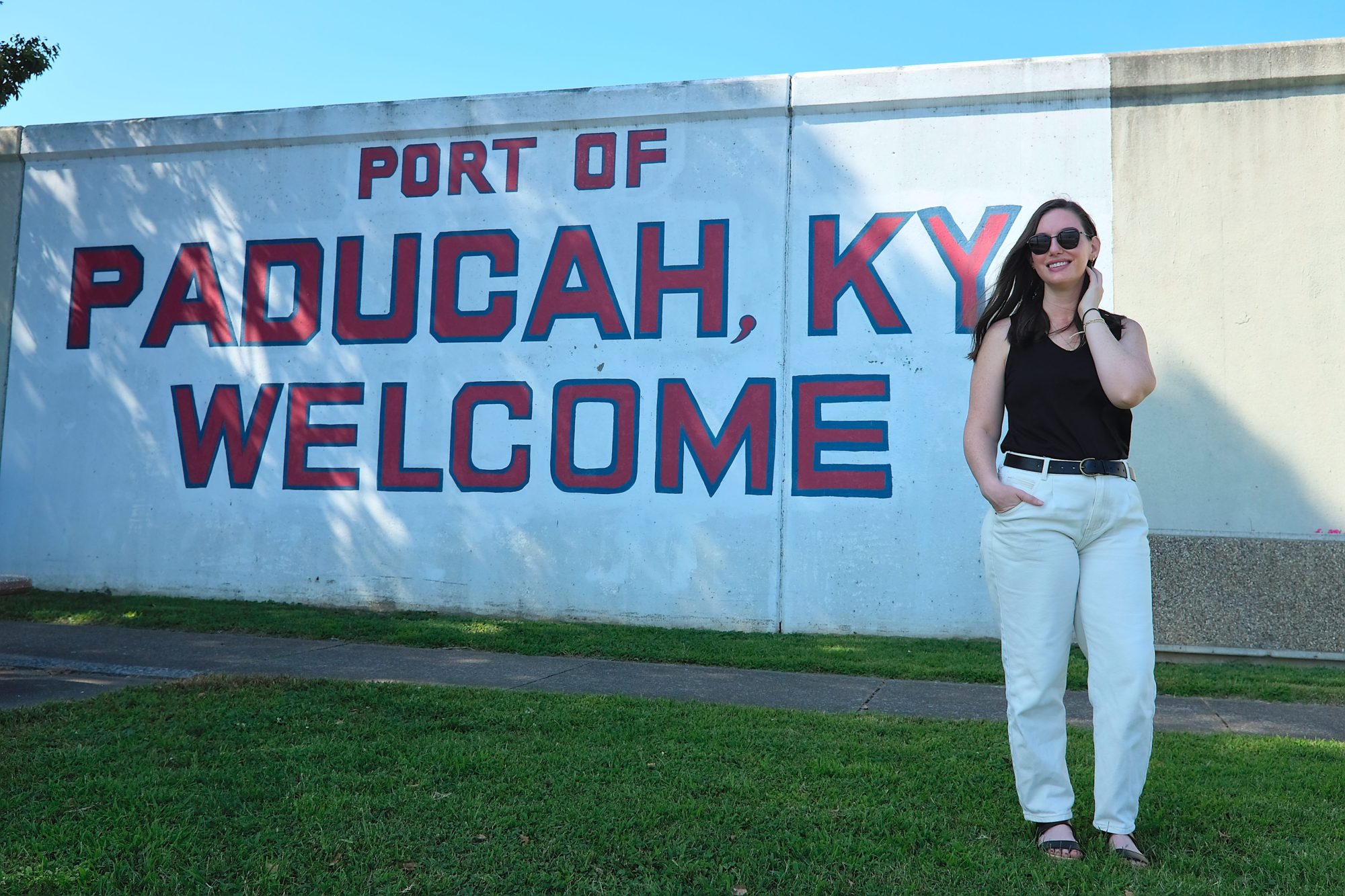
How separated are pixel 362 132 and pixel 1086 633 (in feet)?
26.5

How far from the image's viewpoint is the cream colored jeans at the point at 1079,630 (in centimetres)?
293

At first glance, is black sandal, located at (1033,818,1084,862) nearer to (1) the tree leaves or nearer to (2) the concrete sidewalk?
(2) the concrete sidewalk

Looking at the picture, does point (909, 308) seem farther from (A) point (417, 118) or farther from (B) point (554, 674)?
(A) point (417, 118)

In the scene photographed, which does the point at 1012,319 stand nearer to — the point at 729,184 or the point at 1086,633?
the point at 1086,633

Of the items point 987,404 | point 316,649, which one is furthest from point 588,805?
point 316,649

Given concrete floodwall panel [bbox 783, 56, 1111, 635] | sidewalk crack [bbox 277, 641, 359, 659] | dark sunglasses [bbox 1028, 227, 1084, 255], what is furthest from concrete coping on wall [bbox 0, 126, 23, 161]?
dark sunglasses [bbox 1028, 227, 1084, 255]

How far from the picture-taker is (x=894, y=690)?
18.8 feet

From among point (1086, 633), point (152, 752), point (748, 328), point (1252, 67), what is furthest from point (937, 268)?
point (152, 752)

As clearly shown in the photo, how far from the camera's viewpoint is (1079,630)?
309 centimetres

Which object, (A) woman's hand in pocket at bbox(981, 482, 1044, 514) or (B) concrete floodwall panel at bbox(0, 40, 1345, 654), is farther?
(B) concrete floodwall panel at bbox(0, 40, 1345, 654)

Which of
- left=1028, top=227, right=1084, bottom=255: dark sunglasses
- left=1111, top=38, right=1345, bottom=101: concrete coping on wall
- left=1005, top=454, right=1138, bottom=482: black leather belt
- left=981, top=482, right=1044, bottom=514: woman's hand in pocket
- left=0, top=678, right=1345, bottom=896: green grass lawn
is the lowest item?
left=0, top=678, right=1345, bottom=896: green grass lawn

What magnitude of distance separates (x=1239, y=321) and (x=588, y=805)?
6.51 meters

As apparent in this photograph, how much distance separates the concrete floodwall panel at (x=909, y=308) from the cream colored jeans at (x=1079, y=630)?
4949 millimetres

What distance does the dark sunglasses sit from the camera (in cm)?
314
